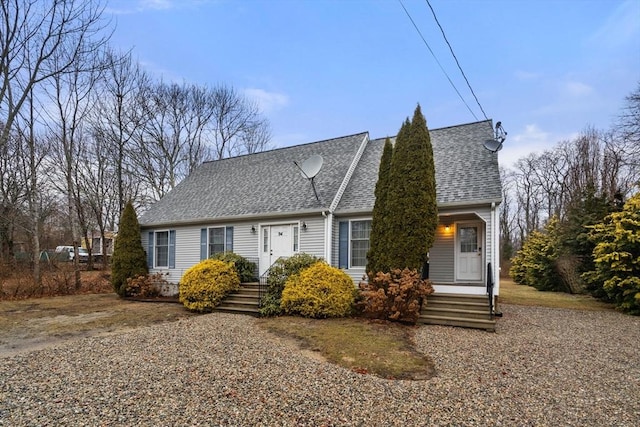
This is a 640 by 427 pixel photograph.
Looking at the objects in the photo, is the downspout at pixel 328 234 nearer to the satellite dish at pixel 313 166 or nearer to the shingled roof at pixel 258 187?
the shingled roof at pixel 258 187

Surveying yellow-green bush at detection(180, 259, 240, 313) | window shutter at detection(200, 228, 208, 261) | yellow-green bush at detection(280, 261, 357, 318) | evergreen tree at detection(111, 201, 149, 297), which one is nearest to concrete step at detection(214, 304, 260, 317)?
yellow-green bush at detection(180, 259, 240, 313)

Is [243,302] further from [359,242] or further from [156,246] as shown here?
[156,246]

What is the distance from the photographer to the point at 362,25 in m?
8.38

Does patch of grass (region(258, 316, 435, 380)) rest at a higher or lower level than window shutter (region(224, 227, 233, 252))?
lower

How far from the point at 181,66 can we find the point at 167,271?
43.2 ft

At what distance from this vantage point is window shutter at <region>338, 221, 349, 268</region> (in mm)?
10750

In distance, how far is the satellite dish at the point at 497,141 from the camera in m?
10.5

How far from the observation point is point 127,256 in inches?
513

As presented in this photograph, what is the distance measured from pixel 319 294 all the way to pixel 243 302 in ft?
8.52

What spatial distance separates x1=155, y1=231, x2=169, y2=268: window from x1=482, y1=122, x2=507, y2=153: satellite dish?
39.8 feet

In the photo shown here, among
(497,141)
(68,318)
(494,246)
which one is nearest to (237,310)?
(68,318)

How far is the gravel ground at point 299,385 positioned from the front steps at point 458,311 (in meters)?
0.71

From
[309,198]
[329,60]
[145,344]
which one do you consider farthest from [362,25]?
[145,344]

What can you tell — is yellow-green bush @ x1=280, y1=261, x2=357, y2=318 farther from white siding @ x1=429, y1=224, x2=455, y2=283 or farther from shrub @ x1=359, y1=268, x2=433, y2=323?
white siding @ x1=429, y1=224, x2=455, y2=283
